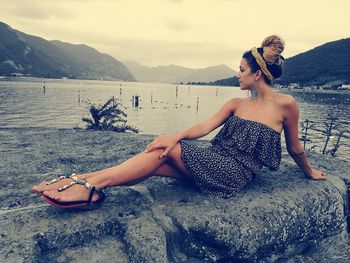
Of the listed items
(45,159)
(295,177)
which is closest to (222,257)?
(295,177)

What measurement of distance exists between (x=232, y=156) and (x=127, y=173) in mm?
1161

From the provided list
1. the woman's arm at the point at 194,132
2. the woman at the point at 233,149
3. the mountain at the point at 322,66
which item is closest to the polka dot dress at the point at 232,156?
the woman at the point at 233,149

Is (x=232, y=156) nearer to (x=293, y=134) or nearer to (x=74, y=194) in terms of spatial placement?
(x=293, y=134)

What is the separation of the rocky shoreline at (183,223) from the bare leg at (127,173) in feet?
0.69

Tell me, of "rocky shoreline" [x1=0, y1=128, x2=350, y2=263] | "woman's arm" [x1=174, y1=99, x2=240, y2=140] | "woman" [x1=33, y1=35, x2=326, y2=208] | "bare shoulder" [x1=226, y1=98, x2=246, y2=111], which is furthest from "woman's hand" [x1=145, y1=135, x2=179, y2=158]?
"bare shoulder" [x1=226, y1=98, x2=246, y2=111]

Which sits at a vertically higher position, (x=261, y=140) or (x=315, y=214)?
(x=261, y=140)

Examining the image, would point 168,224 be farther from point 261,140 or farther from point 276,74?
point 276,74

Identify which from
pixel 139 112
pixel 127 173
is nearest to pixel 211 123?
pixel 127 173

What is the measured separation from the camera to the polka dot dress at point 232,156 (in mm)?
3154

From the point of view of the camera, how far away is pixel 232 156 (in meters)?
3.33

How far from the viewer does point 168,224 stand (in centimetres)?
284

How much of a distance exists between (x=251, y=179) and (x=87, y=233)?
187 cm

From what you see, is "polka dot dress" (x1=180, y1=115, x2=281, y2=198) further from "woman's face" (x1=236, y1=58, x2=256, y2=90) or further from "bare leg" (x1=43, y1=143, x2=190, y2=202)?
"woman's face" (x1=236, y1=58, x2=256, y2=90)

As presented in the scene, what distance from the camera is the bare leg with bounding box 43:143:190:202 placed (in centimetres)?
276
